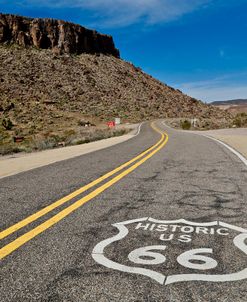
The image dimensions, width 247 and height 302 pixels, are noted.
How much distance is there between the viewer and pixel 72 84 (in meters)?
84.1

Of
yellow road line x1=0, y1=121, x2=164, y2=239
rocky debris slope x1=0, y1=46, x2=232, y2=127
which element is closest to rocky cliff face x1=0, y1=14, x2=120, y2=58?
rocky debris slope x1=0, y1=46, x2=232, y2=127

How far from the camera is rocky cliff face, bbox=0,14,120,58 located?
9425cm

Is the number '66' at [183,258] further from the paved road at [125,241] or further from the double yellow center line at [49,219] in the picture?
the double yellow center line at [49,219]

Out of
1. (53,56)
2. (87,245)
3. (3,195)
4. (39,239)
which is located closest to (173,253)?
(87,245)

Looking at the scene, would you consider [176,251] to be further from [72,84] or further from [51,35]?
[51,35]

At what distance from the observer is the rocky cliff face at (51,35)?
309 feet

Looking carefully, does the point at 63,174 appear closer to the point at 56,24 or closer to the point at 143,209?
the point at 143,209

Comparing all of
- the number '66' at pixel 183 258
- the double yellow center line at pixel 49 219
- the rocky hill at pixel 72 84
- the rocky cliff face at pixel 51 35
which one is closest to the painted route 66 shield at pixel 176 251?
the number '66' at pixel 183 258

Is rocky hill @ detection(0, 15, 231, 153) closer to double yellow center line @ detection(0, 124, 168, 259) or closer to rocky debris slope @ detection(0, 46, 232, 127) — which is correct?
rocky debris slope @ detection(0, 46, 232, 127)

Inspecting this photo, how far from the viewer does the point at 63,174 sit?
8.01 m

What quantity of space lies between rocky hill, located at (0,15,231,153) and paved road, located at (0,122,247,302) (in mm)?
47157

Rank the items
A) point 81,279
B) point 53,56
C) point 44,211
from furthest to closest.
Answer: point 53,56, point 44,211, point 81,279

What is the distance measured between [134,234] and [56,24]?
108 metres

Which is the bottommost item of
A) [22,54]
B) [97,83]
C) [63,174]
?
[63,174]
